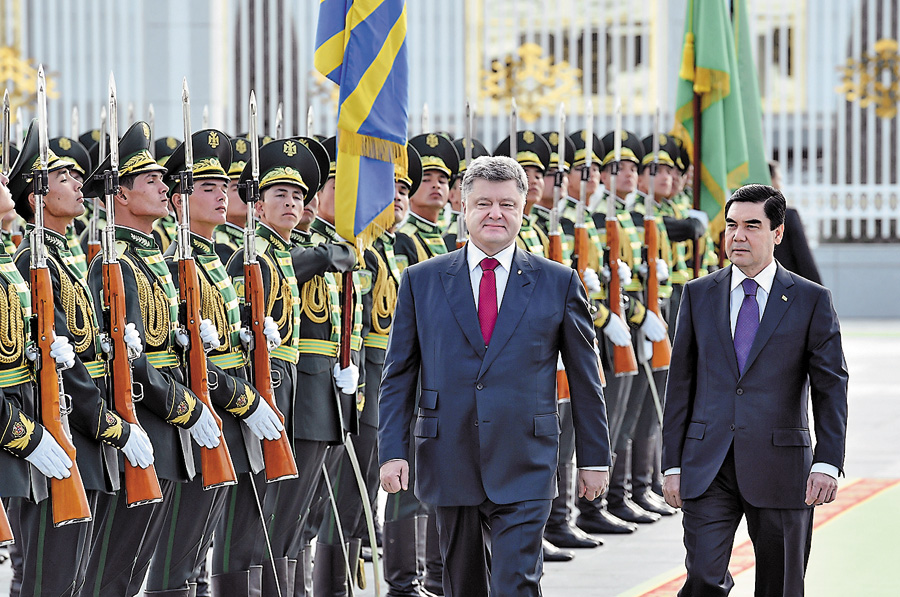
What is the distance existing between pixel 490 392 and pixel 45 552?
3.80 ft

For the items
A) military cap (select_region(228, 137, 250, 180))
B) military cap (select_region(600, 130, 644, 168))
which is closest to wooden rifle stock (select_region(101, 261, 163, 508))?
military cap (select_region(228, 137, 250, 180))

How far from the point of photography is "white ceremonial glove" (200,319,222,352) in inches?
163

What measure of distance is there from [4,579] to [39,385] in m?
2.10

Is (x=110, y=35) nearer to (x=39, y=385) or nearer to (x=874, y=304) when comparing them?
(x=874, y=304)

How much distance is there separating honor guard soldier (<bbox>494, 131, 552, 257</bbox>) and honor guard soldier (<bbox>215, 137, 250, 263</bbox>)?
3.94 feet

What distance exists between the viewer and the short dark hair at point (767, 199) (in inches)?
153

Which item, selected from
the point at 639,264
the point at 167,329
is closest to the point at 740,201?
the point at 167,329

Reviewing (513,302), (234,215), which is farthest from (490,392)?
(234,215)

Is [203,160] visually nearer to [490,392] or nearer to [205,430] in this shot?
[205,430]

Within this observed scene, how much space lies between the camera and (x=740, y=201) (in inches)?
154

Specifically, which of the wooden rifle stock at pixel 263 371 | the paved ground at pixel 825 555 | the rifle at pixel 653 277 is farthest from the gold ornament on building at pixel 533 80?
the wooden rifle stock at pixel 263 371

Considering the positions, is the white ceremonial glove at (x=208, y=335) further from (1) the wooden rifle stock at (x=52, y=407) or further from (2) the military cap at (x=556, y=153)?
(2) the military cap at (x=556, y=153)

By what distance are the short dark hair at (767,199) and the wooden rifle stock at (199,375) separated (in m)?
1.46

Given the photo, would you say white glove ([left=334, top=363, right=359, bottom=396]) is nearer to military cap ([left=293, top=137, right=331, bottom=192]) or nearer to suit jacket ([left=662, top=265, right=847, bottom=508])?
military cap ([left=293, top=137, right=331, bottom=192])
